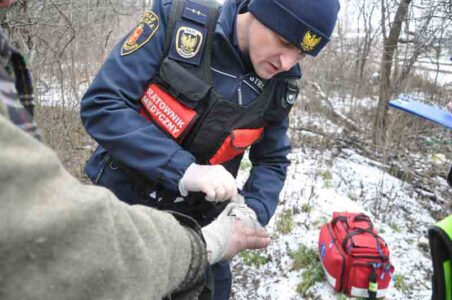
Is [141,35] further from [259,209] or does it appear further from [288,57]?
[259,209]

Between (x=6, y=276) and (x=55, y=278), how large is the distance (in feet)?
0.23

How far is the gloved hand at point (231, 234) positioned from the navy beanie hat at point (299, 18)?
725 millimetres

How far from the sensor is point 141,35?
1566 mm

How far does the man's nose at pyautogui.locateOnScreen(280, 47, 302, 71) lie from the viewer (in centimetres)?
159

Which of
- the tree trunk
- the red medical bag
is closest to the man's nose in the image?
the red medical bag

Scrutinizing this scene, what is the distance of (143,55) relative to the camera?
1.54 m

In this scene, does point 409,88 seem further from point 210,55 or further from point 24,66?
point 24,66

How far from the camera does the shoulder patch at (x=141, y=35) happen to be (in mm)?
1557

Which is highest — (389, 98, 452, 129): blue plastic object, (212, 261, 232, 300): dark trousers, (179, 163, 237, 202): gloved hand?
(389, 98, 452, 129): blue plastic object

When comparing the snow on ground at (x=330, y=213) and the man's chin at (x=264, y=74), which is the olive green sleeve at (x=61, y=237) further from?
the snow on ground at (x=330, y=213)

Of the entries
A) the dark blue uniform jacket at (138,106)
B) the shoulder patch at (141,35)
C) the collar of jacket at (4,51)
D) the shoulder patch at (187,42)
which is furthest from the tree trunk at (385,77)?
the collar of jacket at (4,51)

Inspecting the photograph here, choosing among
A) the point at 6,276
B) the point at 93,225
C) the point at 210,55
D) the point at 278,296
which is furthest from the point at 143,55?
the point at 278,296

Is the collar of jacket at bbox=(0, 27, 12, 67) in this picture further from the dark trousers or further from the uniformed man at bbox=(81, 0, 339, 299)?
the dark trousers

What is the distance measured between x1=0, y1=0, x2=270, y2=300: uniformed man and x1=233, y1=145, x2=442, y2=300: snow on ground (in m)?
2.50
